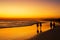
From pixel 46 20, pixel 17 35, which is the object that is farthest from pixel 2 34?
pixel 46 20

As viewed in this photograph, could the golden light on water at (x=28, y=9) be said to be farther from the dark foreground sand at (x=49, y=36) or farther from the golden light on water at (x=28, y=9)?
the dark foreground sand at (x=49, y=36)

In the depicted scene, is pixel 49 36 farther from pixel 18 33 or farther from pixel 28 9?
pixel 28 9

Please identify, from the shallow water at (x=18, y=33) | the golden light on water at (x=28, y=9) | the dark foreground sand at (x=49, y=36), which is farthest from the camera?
the golden light on water at (x=28, y=9)

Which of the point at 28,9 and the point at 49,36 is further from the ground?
the point at 28,9

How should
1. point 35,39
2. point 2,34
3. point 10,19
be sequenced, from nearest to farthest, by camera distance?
point 35,39
point 2,34
point 10,19

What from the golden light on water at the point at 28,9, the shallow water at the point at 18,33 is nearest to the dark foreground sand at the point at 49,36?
the shallow water at the point at 18,33

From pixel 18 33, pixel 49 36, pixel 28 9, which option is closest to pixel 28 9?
pixel 28 9

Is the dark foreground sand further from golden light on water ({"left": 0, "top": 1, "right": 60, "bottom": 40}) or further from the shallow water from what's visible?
golden light on water ({"left": 0, "top": 1, "right": 60, "bottom": 40})

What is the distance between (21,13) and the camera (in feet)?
5.04

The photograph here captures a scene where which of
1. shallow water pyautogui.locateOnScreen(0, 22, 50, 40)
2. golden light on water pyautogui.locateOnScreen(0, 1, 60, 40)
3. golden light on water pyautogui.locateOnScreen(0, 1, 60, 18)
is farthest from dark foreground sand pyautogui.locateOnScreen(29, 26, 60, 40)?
golden light on water pyautogui.locateOnScreen(0, 1, 60, 18)

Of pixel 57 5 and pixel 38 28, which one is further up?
pixel 57 5

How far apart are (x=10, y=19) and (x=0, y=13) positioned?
135 mm

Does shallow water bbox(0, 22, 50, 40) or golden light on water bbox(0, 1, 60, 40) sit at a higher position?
golden light on water bbox(0, 1, 60, 40)

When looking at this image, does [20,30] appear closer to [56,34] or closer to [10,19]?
[10,19]
